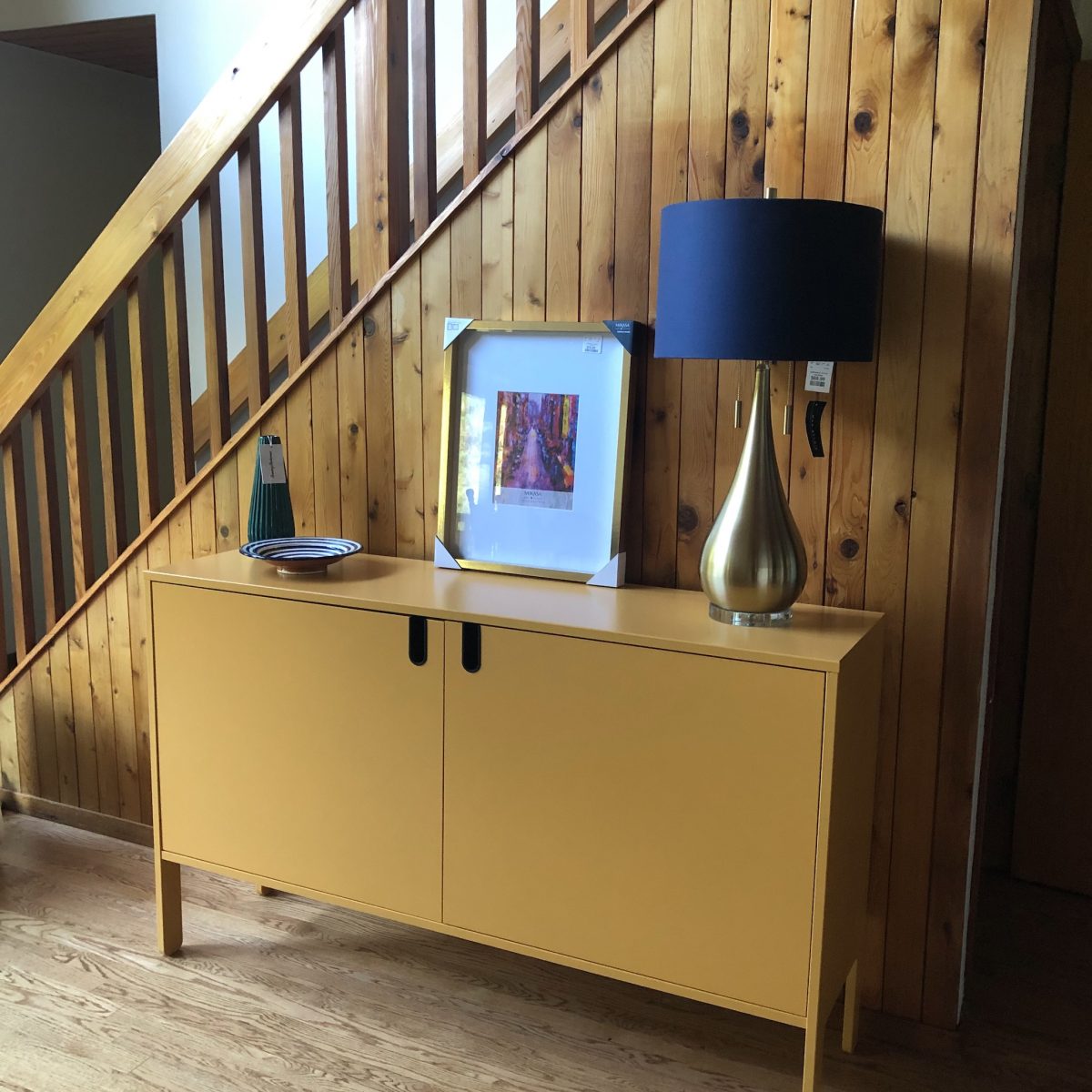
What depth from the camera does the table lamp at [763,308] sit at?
156 centimetres

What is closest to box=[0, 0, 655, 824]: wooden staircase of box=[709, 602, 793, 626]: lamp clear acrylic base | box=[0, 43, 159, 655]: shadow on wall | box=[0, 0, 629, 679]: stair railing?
box=[0, 0, 629, 679]: stair railing

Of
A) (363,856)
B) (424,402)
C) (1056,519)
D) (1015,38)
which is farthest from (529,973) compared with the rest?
(1015,38)

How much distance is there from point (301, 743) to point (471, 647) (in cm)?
43

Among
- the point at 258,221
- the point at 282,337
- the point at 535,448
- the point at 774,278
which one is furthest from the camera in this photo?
the point at 282,337

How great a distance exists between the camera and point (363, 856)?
78.9 inches

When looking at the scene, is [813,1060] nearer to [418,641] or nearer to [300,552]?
[418,641]

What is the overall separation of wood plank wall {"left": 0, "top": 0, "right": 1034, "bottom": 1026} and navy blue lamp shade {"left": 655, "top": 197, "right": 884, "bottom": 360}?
0.22 m

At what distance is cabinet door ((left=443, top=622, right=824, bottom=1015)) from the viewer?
5.37ft

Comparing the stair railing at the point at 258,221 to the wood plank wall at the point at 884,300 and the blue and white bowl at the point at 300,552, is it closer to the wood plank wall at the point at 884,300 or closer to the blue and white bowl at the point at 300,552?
the wood plank wall at the point at 884,300

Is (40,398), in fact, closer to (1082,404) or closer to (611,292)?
(611,292)

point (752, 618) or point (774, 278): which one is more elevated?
point (774, 278)

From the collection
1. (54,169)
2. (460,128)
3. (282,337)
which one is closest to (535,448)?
(460,128)

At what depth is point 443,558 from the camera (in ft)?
7.22

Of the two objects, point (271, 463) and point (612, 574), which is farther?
point (271, 463)
